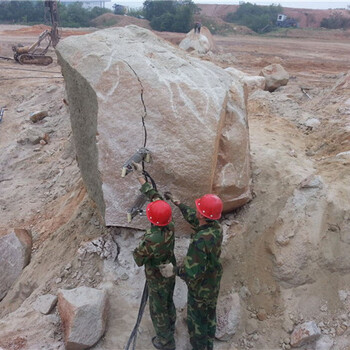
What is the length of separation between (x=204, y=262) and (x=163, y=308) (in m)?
0.63

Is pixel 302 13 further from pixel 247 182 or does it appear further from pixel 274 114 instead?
pixel 247 182

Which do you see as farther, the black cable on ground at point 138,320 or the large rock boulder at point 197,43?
the large rock boulder at point 197,43

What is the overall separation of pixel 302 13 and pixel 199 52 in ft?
90.9

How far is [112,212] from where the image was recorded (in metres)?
3.90

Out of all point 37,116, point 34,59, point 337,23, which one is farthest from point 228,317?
point 337,23

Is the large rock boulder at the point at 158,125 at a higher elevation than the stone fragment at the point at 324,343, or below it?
higher

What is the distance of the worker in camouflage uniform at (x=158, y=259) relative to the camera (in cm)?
315

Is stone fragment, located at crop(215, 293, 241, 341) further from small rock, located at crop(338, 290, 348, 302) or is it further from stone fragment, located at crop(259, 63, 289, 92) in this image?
stone fragment, located at crop(259, 63, 289, 92)

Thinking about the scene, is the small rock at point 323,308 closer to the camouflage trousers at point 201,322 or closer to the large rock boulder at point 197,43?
the camouflage trousers at point 201,322

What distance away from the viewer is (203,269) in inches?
126

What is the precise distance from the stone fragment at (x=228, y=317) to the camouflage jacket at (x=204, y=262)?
535 millimetres

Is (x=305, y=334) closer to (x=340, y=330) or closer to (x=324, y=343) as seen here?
(x=324, y=343)

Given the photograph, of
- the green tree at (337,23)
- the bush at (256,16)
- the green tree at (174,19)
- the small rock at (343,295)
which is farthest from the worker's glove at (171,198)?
→ the green tree at (337,23)

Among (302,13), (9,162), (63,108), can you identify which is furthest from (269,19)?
(9,162)
